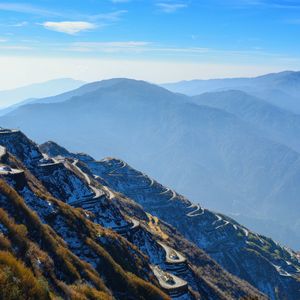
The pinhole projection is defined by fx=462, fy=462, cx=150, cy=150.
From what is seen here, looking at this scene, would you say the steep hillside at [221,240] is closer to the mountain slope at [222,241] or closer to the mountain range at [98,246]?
the mountain slope at [222,241]

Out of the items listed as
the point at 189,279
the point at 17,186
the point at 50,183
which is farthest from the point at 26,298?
the point at 50,183

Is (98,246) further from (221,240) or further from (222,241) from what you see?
(221,240)

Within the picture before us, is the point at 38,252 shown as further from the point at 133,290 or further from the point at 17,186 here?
the point at 17,186

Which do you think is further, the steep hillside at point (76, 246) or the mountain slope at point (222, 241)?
the mountain slope at point (222, 241)

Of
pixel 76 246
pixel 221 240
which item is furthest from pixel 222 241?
pixel 76 246

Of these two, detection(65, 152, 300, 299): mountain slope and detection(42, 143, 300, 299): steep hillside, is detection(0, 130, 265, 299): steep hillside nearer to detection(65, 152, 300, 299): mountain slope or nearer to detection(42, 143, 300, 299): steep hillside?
detection(42, 143, 300, 299): steep hillside

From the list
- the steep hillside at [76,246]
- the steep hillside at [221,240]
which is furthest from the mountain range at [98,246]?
the steep hillside at [221,240]
